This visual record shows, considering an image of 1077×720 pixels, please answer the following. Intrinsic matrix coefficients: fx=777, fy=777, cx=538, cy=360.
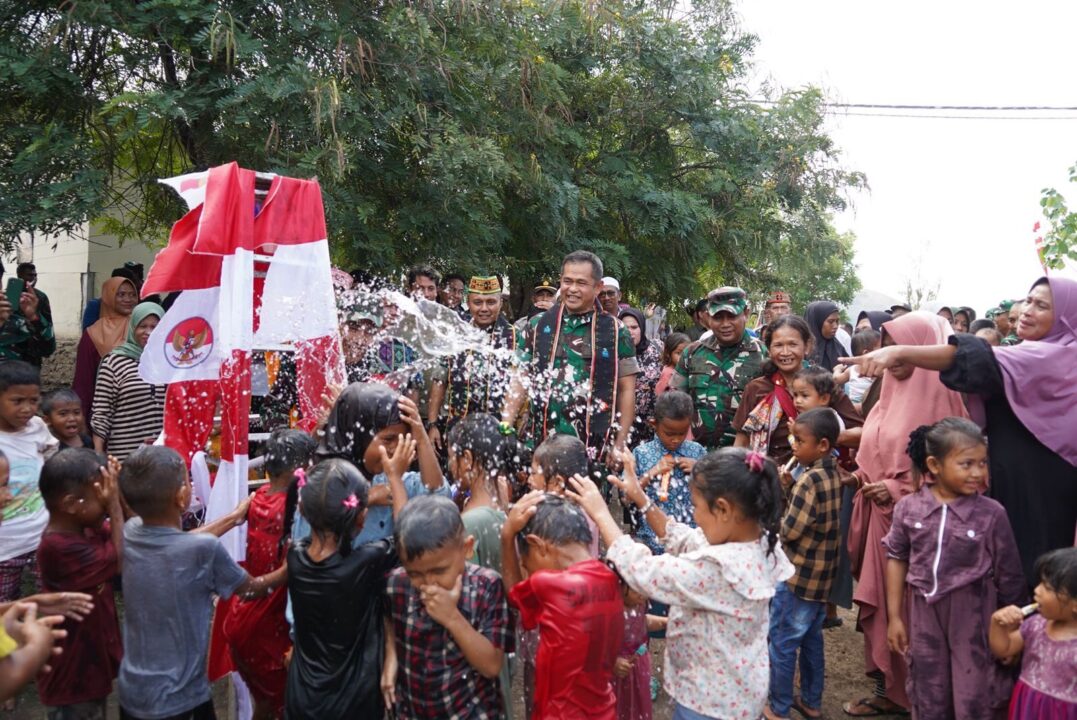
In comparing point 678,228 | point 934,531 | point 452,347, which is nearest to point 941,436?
point 934,531

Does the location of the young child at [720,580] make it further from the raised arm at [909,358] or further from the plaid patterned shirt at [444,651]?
the raised arm at [909,358]

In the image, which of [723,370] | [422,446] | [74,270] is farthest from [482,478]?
[74,270]

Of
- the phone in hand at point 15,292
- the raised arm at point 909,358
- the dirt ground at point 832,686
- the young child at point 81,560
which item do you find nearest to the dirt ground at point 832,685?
the dirt ground at point 832,686

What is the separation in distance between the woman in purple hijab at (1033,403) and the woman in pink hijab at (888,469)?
42 centimetres

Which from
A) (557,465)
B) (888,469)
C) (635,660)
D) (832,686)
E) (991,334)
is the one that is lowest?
(832,686)

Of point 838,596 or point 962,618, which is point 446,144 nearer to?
point 838,596

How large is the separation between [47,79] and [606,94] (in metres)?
6.79

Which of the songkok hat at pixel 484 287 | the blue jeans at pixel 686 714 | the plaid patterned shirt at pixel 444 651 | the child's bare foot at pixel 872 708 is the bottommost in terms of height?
the child's bare foot at pixel 872 708

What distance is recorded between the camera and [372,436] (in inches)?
122

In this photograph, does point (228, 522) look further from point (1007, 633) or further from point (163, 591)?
point (1007, 633)

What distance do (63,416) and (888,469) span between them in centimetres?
442

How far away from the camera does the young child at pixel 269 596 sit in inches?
120

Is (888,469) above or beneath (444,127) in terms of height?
beneath

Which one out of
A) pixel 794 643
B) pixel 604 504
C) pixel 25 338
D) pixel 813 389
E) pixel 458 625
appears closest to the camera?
pixel 458 625
